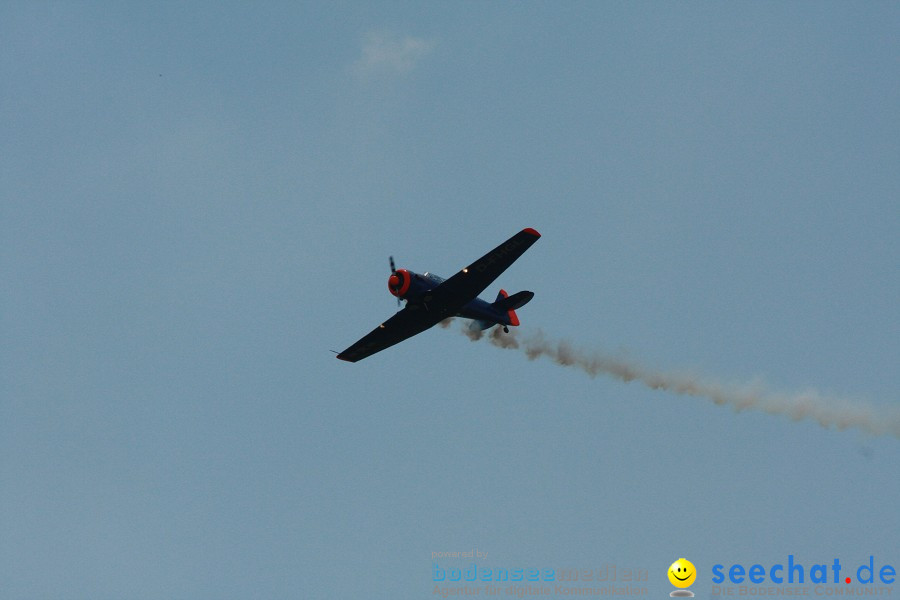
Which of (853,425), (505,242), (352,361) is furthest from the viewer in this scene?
(352,361)

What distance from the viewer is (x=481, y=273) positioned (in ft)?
158

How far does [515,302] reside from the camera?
169 feet

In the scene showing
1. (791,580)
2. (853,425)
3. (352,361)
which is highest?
(352,361)

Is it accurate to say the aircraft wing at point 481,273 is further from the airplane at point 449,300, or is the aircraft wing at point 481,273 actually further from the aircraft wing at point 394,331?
the aircraft wing at point 394,331

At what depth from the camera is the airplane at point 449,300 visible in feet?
156

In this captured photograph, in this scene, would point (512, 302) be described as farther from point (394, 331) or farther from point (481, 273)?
point (394, 331)

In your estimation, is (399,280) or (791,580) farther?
(399,280)

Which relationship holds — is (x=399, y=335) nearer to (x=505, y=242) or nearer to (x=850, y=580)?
(x=505, y=242)

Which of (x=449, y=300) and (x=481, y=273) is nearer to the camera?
(x=481, y=273)

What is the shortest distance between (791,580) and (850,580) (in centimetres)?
213

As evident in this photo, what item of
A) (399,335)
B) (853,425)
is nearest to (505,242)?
(399,335)

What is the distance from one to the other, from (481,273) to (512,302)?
3834mm

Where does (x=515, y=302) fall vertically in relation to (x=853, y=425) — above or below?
above

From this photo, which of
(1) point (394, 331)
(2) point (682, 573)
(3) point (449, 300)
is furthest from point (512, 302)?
(2) point (682, 573)
